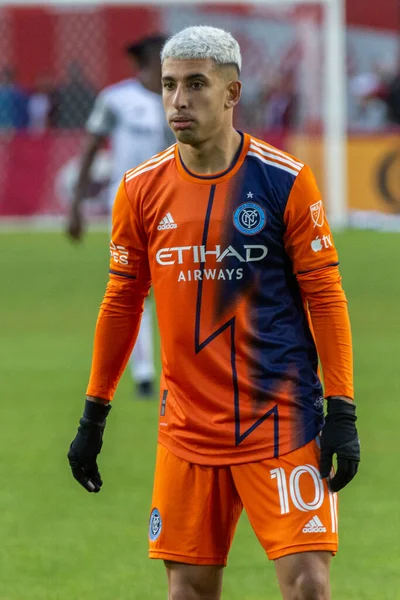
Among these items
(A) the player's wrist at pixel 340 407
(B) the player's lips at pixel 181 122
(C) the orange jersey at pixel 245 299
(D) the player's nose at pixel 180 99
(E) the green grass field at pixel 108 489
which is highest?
(D) the player's nose at pixel 180 99

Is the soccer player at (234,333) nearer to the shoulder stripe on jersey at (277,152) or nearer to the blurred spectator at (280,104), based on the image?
the shoulder stripe on jersey at (277,152)

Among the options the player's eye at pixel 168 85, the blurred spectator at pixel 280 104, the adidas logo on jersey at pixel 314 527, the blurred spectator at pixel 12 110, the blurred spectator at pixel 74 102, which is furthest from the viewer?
the blurred spectator at pixel 12 110

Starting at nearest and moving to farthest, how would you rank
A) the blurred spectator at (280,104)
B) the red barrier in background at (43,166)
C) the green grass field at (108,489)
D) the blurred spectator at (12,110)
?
the green grass field at (108,489), the red barrier in background at (43,166), the blurred spectator at (280,104), the blurred spectator at (12,110)

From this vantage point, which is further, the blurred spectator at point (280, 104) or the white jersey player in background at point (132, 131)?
the blurred spectator at point (280, 104)

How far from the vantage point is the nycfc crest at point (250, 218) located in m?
4.39

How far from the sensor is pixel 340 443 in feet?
14.1

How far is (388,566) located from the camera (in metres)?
6.53

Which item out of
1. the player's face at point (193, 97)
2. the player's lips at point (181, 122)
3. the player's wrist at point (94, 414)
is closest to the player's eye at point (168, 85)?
the player's face at point (193, 97)

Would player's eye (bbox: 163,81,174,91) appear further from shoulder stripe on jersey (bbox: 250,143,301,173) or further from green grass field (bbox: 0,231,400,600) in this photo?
green grass field (bbox: 0,231,400,600)

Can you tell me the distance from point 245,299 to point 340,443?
547 millimetres

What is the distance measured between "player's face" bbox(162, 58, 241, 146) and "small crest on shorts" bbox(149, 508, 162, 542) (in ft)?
3.98

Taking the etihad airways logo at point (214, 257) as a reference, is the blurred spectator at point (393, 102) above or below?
above

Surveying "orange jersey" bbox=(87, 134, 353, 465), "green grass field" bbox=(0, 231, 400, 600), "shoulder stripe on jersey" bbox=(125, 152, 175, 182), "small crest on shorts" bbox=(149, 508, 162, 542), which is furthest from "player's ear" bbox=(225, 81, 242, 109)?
"green grass field" bbox=(0, 231, 400, 600)

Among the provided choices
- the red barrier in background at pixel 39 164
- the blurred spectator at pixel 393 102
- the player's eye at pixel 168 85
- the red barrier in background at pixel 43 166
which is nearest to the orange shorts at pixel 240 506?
the player's eye at pixel 168 85
